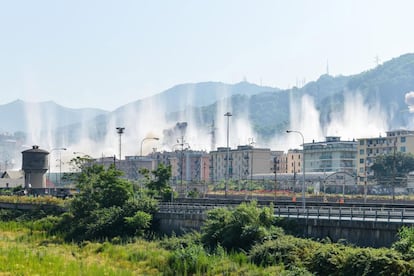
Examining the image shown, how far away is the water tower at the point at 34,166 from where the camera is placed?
128 metres

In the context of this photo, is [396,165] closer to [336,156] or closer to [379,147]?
[379,147]

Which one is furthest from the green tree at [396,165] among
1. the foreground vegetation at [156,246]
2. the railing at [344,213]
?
the railing at [344,213]

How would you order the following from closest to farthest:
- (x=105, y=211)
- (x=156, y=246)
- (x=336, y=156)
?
1. (x=156, y=246)
2. (x=105, y=211)
3. (x=336, y=156)

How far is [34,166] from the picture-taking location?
5044 inches

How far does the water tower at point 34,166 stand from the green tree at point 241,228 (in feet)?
275

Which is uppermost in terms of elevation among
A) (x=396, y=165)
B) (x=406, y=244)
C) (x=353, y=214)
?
(x=396, y=165)

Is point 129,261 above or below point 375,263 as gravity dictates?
below

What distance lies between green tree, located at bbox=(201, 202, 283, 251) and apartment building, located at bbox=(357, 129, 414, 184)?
116110 millimetres

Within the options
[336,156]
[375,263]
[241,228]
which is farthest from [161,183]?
[336,156]

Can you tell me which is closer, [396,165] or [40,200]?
[40,200]

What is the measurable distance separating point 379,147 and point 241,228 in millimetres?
124285

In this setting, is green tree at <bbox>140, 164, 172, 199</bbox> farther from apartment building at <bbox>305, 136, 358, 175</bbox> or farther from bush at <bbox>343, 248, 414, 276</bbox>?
apartment building at <bbox>305, 136, 358, 175</bbox>

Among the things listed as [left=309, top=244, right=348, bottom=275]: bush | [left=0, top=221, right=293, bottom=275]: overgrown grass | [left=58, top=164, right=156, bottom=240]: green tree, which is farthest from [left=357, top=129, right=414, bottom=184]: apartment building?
[left=309, top=244, right=348, bottom=275]: bush

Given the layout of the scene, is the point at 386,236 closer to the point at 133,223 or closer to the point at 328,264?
the point at 328,264
